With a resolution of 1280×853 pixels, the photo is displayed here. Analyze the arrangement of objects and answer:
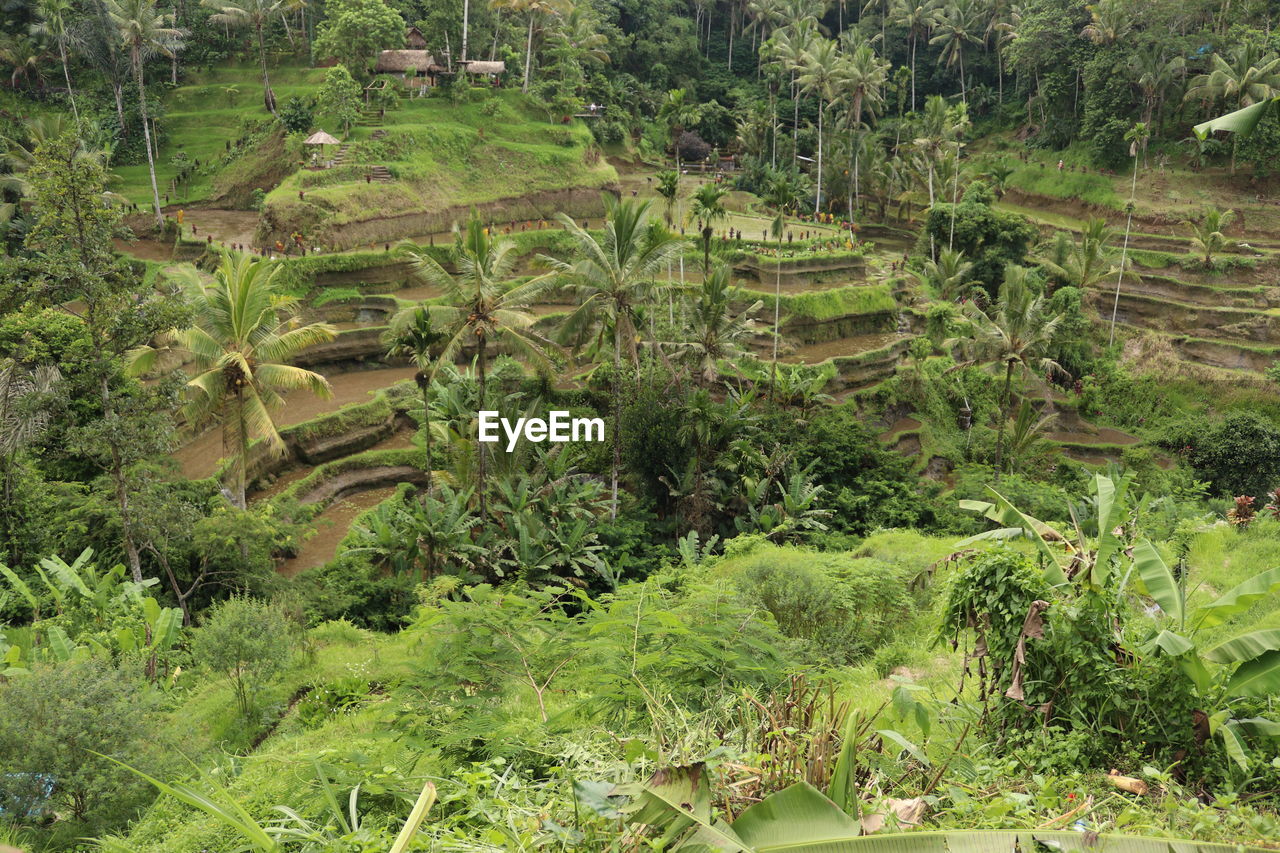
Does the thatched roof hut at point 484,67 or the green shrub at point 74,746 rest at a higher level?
the thatched roof hut at point 484,67

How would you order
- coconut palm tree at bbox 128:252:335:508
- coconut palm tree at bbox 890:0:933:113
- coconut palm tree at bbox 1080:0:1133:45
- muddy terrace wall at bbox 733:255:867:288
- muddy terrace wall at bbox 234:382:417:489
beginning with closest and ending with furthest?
coconut palm tree at bbox 128:252:335:508
muddy terrace wall at bbox 234:382:417:489
muddy terrace wall at bbox 733:255:867:288
coconut palm tree at bbox 1080:0:1133:45
coconut palm tree at bbox 890:0:933:113

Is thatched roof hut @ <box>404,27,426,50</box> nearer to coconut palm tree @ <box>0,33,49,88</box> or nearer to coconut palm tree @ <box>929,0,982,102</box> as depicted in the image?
coconut palm tree @ <box>0,33,49,88</box>

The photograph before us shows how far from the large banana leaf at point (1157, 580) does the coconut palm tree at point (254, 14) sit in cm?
4371

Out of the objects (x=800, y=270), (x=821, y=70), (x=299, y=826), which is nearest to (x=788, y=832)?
(x=299, y=826)

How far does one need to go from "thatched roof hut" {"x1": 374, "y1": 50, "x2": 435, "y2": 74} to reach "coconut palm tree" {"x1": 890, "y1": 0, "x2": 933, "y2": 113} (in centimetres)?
3012

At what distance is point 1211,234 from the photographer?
38344mm

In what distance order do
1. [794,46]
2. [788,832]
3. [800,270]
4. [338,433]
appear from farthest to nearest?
[794,46], [800,270], [338,433], [788,832]

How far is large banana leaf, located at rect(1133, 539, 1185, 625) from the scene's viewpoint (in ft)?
19.7

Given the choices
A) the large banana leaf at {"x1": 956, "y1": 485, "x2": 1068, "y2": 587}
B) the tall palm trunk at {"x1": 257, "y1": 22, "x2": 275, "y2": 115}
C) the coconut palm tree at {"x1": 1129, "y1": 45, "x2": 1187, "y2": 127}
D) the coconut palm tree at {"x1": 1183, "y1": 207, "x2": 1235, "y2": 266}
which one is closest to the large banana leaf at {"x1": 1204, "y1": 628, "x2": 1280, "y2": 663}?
the large banana leaf at {"x1": 956, "y1": 485, "x2": 1068, "y2": 587}

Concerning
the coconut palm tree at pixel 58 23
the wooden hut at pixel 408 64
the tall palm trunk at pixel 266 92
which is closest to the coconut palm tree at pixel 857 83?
the wooden hut at pixel 408 64

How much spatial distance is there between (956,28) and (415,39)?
3241 centimetres

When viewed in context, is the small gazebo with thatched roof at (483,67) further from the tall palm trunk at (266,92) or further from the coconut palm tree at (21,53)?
the coconut palm tree at (21,53)

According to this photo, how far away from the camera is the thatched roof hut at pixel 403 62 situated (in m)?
43.6

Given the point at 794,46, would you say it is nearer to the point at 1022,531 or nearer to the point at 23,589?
the point at 23,589
